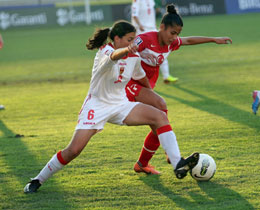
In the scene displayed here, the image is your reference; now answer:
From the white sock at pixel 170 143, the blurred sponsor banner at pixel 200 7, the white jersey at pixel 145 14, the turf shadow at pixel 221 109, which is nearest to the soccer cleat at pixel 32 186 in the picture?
the white sock at pixel 170 143

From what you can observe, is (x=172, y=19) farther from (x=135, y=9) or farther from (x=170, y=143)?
(x=135, y=9)

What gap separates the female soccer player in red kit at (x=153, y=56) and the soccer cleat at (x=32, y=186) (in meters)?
1.15

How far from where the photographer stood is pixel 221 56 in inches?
631

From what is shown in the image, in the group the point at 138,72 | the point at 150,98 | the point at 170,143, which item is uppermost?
the point at 138,72

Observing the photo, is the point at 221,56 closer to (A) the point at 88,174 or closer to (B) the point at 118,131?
(B) the point at 118,131

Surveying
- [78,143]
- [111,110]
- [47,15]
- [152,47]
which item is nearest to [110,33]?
[111,110]

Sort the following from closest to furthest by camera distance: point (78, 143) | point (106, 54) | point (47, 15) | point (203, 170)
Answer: point (106, 54)
point (78, 143)
point (203, 170)
point (47, 15)

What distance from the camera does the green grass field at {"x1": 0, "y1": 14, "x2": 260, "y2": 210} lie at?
4922 mm

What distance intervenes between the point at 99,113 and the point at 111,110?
0.41 feet

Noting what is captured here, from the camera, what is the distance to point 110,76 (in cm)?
503

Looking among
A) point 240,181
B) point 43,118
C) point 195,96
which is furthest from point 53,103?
point 240,181

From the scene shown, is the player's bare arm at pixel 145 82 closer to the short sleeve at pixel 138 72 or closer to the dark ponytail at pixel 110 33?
the short sleeve at pixel 138 72

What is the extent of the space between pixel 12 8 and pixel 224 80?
20.3 metres

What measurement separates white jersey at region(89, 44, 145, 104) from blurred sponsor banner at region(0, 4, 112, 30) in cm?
2510
